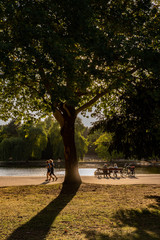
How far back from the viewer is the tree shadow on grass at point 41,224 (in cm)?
632

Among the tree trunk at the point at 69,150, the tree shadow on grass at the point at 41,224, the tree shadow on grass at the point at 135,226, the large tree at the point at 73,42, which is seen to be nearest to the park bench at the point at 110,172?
the tree trunk at the point at 69,150

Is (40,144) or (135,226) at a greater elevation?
(40,144)

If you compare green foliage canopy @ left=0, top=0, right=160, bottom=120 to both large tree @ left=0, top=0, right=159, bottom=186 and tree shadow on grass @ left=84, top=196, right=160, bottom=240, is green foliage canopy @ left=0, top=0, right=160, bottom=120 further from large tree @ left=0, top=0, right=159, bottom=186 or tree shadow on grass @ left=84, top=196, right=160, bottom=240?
tree shadow on grass @ left=84, top=196, right=160, bottom=240

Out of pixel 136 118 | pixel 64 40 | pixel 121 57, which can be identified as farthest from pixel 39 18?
pixel 136 118

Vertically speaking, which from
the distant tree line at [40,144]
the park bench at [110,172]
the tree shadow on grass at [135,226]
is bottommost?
the tree shadow on grass at [135,226]

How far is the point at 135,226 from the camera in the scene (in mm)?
7277

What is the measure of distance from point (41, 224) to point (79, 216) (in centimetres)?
133

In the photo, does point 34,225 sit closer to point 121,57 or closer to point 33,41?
point 121,57

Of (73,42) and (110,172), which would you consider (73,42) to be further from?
(110,172)

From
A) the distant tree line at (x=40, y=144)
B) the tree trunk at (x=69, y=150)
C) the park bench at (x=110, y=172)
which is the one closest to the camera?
the tree trunk at (x=69, y=150)

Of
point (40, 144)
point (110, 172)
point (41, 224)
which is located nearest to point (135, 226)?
point (41, 224)

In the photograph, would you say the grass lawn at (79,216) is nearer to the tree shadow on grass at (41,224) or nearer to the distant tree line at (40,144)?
the tree shadow on grass at (41,224)

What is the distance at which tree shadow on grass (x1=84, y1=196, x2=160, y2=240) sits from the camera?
6230 mm

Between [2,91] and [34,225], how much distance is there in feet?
34.4
